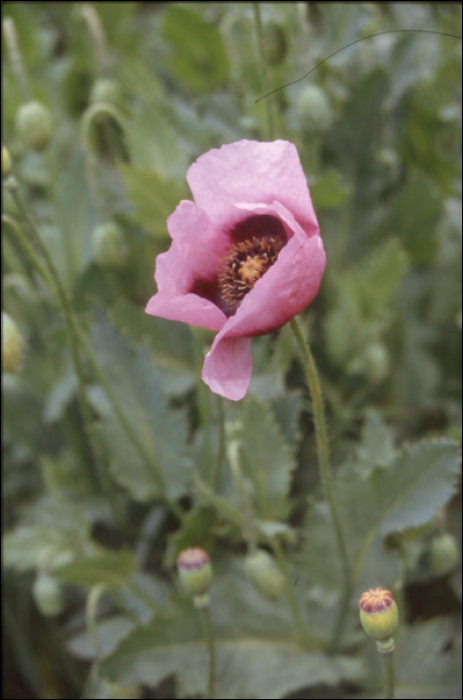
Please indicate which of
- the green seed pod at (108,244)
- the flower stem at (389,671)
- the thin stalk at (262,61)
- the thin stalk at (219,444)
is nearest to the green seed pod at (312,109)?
the thin stalk at (262,61)

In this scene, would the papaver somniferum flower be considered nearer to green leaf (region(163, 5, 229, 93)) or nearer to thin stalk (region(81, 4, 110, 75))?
thin stalk (region(81, 4, 110, 75))

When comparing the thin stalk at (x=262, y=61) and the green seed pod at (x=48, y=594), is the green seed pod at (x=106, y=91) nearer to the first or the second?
the thin stalk at (x=262, y=61)

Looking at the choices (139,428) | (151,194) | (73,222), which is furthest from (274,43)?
(139,428)

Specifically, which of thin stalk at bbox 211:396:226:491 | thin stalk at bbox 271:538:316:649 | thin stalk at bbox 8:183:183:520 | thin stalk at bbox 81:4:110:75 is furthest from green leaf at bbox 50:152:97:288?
→ thin stalk at bbox 271:538:316:649

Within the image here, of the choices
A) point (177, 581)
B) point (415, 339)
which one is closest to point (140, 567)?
point (177, 581)

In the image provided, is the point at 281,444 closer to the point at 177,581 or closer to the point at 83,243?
the point at 177,581

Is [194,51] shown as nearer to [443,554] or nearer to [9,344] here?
[9,344]
